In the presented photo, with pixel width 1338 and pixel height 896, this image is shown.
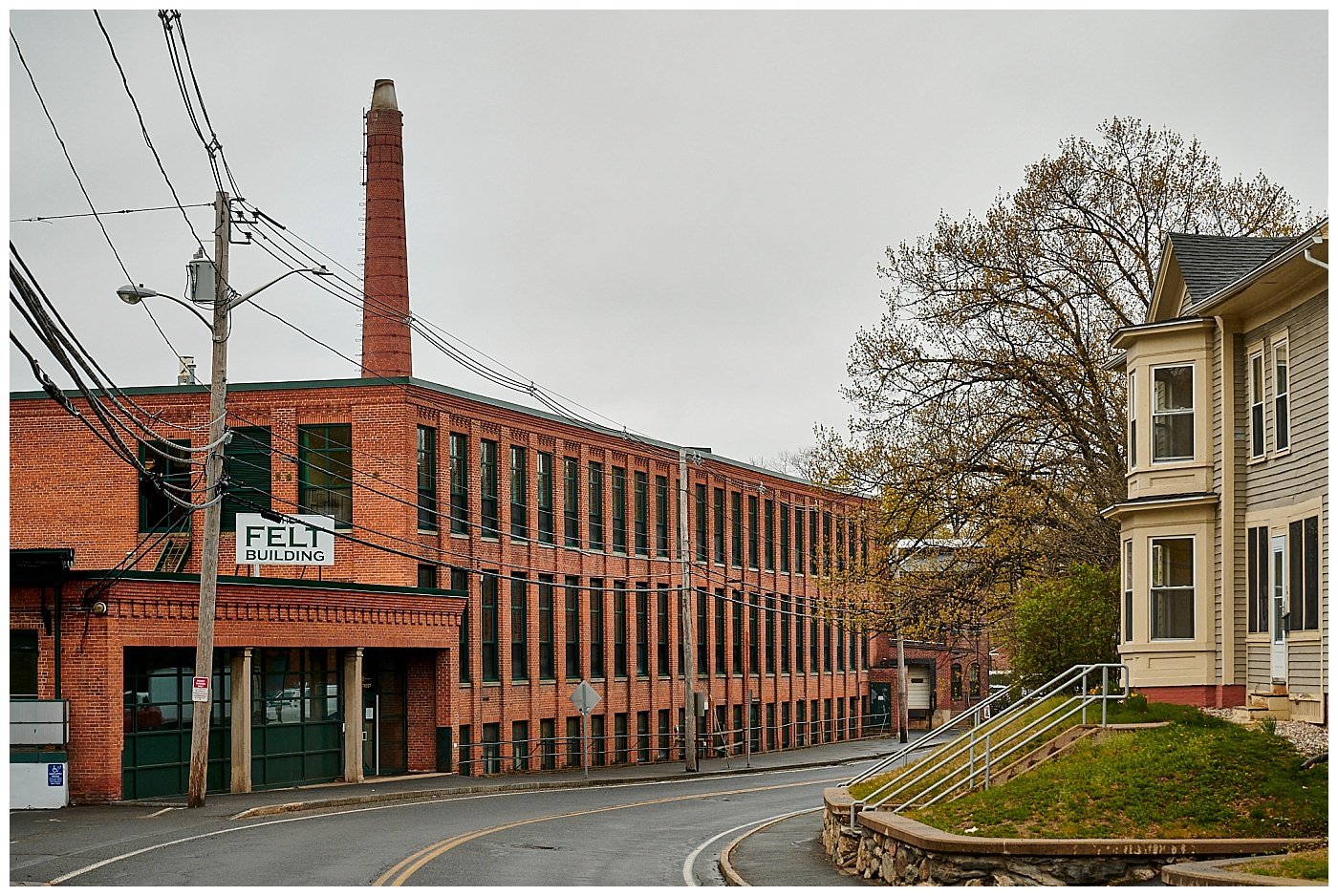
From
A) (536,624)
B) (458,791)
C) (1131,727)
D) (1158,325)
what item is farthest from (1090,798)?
(536,624)

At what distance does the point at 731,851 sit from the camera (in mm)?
25859

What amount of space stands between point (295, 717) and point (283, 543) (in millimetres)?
4127

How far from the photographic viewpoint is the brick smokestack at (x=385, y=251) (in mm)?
53438

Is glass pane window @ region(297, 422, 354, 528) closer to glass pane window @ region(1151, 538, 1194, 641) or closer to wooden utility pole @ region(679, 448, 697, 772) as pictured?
wooden utility pole @ region(679, 448, 697, 772)

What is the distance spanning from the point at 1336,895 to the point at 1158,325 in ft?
41.8

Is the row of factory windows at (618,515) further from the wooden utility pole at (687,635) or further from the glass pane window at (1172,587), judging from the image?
the glass pane window at (1172,587)

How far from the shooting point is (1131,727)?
23.7 metres

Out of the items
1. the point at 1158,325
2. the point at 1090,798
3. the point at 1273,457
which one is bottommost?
the point at 1090,798

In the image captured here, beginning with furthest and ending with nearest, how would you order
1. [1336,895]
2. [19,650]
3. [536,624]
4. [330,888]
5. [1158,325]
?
[536,624] < [19,650] < [1158,325] < [330,888] < [1336,895]

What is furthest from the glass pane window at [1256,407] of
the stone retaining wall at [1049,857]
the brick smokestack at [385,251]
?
the brick smokestack at [385,251]

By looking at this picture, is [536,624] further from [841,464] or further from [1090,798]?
[1090,798]

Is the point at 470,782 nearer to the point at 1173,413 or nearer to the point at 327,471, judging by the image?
the point at 327,471

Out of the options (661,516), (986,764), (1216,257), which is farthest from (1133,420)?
(661,516)

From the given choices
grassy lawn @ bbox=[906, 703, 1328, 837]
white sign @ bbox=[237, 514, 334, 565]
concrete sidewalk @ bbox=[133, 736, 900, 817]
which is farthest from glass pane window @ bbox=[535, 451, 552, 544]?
grassy lawn @ bbox=[906, 703, 1328, 837]
